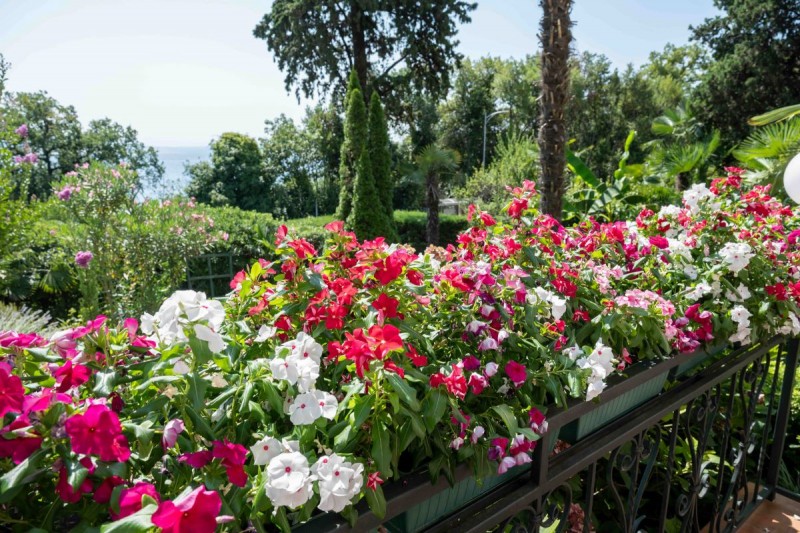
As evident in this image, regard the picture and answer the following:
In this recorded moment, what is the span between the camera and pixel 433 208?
1517 centimetres

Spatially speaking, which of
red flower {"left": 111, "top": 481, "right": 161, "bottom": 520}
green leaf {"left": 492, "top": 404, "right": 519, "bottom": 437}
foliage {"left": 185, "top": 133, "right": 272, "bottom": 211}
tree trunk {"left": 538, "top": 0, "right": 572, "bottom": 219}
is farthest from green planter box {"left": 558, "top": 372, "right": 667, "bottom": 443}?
foliage {"left": 185, "top": 133, "right": 272, "bottom": 211}

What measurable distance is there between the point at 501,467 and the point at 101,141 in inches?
1414

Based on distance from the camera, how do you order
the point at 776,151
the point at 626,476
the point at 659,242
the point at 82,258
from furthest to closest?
1. the point at 776,151
2. the point at 82,258
3. the point at 626,476
4. the point at 659,242

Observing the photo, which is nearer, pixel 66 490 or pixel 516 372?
pixel 66 490

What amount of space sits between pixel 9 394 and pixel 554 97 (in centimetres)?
569

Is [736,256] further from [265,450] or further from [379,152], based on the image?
[379,152]

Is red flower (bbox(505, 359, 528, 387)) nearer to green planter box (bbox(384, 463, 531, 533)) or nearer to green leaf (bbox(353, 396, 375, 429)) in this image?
green planter box (bbox(384, 463, 531, 533))

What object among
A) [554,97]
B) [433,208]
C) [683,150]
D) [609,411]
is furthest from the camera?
[433,208]

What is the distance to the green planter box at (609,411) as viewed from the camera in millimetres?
1430

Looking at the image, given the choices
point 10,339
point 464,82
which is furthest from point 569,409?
point 464,82

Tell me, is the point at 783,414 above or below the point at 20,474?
below

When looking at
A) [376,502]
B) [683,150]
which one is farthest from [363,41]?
[376,502]

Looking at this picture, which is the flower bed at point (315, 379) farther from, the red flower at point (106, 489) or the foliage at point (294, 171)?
the foliage at point (294, 171)

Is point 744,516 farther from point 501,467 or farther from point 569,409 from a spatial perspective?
point 501,467
